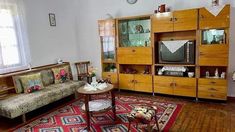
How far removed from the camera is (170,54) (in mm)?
4008

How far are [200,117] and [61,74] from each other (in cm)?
304

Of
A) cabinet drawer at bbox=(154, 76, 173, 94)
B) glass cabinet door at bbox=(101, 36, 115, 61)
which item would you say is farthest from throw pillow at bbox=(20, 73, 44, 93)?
cabinet drawer at bbox=(154, 76, 173, 94)

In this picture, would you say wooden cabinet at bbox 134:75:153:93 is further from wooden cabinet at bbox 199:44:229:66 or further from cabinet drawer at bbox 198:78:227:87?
wooden cabinet at bbox 199:44:229:66

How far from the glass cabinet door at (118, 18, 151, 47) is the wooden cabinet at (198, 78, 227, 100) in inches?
57.1

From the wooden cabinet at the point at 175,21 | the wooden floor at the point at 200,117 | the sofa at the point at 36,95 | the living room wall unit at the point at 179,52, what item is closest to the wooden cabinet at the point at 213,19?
the living room wall unit at the point at 179,52

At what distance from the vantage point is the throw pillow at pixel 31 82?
3.60 meters

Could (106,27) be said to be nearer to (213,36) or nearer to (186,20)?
(186,20)

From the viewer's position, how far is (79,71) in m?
5.15

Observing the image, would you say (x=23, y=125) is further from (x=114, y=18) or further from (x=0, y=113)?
(x=114, y=18)

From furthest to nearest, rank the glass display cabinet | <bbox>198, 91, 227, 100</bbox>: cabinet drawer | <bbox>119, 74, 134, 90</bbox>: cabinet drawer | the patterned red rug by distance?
the glass display cabinet → <bbox>119, 74, 134, 90</bbox>: cabinet drawer → <bbox>198, 91, 227, 100</bbox>: cabinet drawer → the patterned red rug

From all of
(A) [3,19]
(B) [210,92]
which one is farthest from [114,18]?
(B) [210,92]

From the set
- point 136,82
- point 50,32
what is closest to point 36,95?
point 50,32

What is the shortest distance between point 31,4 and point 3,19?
2.51 feet

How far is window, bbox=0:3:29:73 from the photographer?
11.9ft
